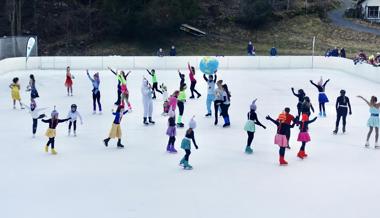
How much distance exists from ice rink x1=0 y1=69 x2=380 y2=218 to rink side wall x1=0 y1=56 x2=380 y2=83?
581 inches

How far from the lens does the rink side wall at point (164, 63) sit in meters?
34.8

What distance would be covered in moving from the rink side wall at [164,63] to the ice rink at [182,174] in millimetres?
14764

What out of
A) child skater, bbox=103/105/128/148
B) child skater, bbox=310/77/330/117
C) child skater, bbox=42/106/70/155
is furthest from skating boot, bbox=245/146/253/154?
child skater, bbox=310/77/330/117

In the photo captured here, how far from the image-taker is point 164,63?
36250 millimetres

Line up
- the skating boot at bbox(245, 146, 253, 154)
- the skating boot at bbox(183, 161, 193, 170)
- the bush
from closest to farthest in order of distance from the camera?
the skating boot at bbox(183, 161, 193, 170) → the skating boot at bbox(245, 146, 253, 154) → the bush

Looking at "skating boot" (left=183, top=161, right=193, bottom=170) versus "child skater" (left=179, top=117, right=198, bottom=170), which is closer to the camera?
"child skater" (left=179, top=117, right=198, bottom=170)

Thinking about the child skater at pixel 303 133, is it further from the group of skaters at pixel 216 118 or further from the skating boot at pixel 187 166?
the skating boot at pixel 187 166

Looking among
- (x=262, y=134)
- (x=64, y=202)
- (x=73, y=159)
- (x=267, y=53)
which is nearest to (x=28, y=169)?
(x=73, y=159)

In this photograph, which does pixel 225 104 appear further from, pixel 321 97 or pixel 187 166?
pixel 187 166

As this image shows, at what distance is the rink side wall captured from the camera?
34.8m

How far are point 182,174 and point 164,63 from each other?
23.9 metres

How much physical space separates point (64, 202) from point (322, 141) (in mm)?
8163

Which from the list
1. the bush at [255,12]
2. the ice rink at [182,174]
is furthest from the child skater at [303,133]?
the bush at [255,12]

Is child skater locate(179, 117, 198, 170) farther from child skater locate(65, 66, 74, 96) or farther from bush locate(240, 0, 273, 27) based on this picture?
bush locate(240, 0, 273, 27)
